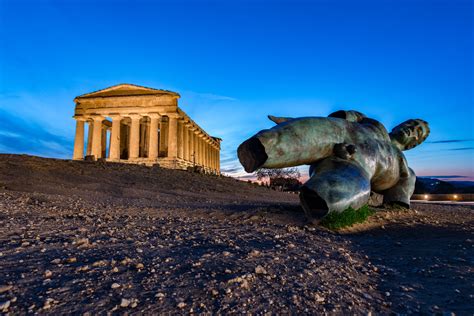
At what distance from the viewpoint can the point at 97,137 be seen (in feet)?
120

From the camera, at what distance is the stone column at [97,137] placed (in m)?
36.2

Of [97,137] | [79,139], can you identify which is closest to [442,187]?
[97,137]

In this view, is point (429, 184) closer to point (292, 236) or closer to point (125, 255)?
point (292, 236)

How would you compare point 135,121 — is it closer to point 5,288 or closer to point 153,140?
point 153,140

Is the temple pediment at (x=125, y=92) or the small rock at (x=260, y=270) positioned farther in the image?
the temple pediment at (x=125, y=92)

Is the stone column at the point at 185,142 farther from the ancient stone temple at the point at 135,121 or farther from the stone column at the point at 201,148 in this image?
the stone column at the point at 201,148

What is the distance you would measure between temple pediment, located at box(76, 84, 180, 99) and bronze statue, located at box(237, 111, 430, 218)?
2971cm

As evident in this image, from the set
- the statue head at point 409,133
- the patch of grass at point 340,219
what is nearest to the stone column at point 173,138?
the statue head at point 409,133

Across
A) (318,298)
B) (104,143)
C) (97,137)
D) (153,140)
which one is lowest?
(318,298)

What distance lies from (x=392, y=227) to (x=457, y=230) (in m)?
0.99

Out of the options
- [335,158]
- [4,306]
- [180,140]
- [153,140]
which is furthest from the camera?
[180,140]

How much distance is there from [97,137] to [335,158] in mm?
36020

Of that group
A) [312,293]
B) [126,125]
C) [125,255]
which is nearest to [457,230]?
[312,293]

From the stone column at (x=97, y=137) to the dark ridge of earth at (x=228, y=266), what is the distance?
108 ft
